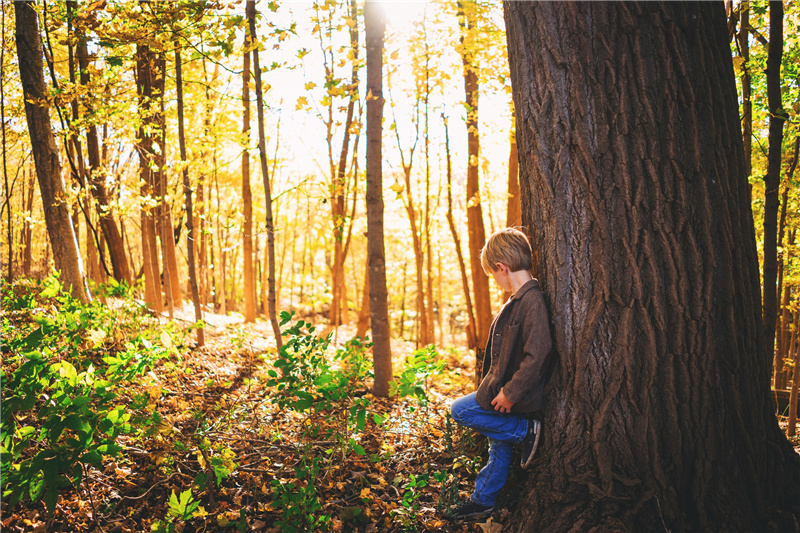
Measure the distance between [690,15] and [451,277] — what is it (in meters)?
21.5

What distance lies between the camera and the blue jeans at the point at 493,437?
2539 millimetres

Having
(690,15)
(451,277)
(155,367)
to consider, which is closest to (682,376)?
(690,15)

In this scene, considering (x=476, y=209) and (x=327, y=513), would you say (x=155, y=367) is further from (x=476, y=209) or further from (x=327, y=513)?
(x=476, y=209)

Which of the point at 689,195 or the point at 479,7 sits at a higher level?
the point at 479,7

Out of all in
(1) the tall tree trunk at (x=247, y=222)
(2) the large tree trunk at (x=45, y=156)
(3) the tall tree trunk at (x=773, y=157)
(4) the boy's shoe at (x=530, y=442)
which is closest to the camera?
(4) the boy's shoe at (x=530, y=442)

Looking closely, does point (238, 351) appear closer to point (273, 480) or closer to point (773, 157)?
point (273, 480)

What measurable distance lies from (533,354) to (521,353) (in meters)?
0.19

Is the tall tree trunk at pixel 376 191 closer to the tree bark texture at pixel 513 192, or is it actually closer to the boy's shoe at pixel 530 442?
the boy's shoe at pixel 530 442

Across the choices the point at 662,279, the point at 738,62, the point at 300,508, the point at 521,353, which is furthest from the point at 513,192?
the point at 300,508

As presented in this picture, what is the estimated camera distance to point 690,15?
2139 mm

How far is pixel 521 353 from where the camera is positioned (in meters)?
2.56

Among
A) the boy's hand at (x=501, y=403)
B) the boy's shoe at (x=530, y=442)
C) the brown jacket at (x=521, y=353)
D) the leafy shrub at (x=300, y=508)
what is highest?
the brown jacket at (x=521, y=353)

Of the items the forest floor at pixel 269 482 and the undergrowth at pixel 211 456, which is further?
the forest floor at pixel 269 482

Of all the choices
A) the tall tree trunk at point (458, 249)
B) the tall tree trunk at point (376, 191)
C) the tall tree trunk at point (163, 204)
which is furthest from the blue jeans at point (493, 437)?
the tall tree trunk at point (163, 204)
